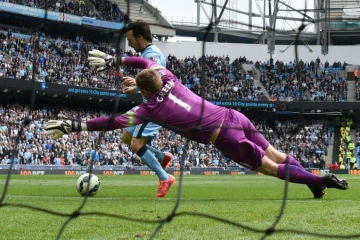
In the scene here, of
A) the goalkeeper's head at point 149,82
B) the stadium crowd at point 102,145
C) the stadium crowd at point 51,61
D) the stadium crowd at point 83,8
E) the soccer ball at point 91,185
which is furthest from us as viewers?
the stadium crowd at point 83,8

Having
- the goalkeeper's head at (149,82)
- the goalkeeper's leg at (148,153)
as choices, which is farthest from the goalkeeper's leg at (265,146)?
the goalkeeper's leg at (148,153)

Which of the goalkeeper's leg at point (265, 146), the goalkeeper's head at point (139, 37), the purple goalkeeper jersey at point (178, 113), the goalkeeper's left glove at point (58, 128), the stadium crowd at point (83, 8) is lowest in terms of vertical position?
the goalkeeper's leg at point (265, 146)

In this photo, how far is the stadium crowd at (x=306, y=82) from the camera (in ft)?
121

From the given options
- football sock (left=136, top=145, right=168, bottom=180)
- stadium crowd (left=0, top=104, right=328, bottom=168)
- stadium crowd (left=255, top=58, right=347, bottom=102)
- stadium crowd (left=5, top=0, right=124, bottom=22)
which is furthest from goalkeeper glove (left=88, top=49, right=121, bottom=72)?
stadium crowd (left=255, top=58, right=347, bottom=102)

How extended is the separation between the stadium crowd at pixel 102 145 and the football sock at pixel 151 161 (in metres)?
14.0

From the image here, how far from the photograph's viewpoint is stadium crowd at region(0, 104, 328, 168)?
26719mm

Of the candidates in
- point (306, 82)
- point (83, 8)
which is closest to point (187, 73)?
point (83, 8)

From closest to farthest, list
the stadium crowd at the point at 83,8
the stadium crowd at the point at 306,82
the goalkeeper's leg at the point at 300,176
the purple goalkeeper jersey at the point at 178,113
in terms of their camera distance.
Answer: the purple goalkeeper jersey at the point at 178,113 < the goalkeeper's leg at the point at 300,176 < the stadium crowd at the point at 83,8 < the stadium crowd at the point at 306,82

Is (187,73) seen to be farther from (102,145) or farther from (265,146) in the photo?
(265,146)

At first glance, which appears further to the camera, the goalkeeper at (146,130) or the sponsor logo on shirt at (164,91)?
the goalkeeper at (146,130)

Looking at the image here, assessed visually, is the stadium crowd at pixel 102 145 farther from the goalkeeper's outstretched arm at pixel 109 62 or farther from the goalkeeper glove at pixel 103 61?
the goalkeeper glove at pixel 103 61

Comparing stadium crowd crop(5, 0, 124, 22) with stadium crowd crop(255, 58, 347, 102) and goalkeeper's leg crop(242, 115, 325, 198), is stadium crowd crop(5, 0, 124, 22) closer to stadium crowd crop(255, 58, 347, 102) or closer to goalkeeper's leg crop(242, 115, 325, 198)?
stadium crowd crop(255, 58, 347, 102)

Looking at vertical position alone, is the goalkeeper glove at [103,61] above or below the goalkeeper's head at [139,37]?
below

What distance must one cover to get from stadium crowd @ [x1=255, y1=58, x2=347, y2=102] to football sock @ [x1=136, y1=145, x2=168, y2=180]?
26.7 metres
